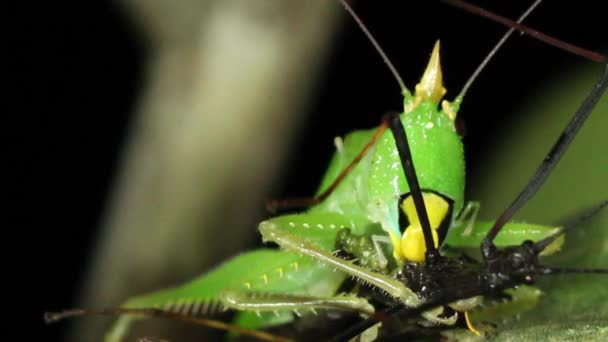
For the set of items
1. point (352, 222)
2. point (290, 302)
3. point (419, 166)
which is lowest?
point (290, 302)

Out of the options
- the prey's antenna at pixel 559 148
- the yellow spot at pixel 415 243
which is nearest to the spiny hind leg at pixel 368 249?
the yellow spot at pixel 415 243

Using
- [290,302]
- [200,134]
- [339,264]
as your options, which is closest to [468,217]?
[339,264]

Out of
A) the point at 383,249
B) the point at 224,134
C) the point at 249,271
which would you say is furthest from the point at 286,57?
the point at 383,249

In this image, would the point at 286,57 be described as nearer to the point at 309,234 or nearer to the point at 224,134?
the point at 224,134

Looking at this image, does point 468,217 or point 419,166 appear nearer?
point 419,166

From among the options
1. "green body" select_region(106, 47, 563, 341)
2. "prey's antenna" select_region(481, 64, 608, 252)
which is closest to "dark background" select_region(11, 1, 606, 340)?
"green body" select_region(106, 47, 563, 341)

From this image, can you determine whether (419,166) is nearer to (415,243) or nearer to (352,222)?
(415,243)

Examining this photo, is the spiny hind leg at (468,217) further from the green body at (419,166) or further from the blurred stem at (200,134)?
the blurred stem at (200,134)
